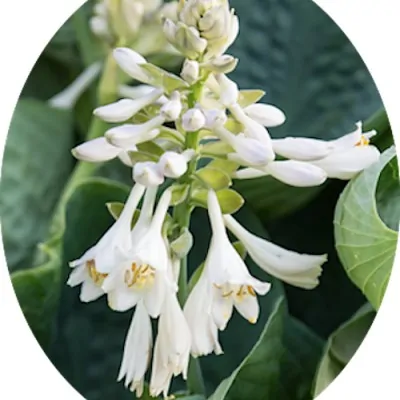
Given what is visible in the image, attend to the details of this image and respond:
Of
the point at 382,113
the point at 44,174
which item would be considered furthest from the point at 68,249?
the point at 382,113

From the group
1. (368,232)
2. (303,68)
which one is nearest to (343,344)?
(368,232)

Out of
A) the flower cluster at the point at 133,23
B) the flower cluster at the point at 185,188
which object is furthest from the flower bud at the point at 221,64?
the flower cluster at the point at 133,23

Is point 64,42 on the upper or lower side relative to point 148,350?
upper

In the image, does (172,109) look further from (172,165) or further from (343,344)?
(343,344)

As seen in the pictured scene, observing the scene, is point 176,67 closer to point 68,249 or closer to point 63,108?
point 63,108

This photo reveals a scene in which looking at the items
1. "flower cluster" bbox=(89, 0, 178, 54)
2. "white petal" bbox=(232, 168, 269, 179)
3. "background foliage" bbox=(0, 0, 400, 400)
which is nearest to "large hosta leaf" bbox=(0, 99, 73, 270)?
"background foliage" bbox=(0, 0, 400, 400)

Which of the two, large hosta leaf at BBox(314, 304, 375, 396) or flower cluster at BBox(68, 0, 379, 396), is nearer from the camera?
flower cluster at BBox(68, 0, 379, 396)

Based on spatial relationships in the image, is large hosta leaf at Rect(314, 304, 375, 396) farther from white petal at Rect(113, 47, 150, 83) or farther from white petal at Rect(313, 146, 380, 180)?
white petal at Rect(113, 47, 150, 83)

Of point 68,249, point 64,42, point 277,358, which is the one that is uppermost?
point 64,42
